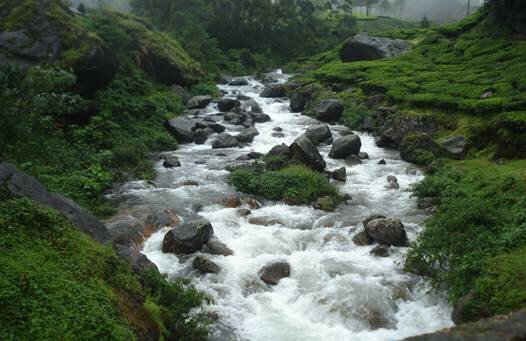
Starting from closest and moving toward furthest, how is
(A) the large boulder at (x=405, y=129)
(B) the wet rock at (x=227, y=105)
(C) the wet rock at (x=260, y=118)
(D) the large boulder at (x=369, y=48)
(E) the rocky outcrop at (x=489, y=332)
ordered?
(E) the rocky outcrop at (x=489, y=332) → (A) the large boulder at (x=405, y=129) → (C) the wet rock at (x=260, y=118) → (B) the wet rock at (x=227, y=105) → (D) the large boulder at (x=369, y=48)

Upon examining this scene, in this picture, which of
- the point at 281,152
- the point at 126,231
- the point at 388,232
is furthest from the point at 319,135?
the point at 126,231

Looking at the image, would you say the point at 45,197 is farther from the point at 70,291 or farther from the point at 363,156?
the point at 363,156

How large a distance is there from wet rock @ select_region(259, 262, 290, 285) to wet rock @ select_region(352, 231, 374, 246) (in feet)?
9.19

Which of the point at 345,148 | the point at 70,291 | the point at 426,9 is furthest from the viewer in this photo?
the point at 426,9

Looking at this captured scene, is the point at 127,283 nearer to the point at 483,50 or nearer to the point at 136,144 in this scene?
the point at 136,144

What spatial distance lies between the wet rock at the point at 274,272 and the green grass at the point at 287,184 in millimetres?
5272

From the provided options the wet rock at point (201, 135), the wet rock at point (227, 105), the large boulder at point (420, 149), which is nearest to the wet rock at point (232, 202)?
the large boulder at point (420, 149)

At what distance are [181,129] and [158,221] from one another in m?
12.9

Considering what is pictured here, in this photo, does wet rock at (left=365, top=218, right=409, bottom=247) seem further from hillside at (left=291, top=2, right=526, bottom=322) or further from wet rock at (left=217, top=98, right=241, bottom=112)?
wet rock at (left=217, top=98, right=241, bottom=112)

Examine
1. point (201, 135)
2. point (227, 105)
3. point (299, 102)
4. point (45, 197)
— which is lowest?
point (201, 135)

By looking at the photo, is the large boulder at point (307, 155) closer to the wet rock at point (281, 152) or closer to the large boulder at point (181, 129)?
the wet rock at point (281, 152)

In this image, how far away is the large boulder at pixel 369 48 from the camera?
4912cm

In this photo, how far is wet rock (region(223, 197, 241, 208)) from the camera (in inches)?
688

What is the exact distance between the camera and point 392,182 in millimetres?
19828
